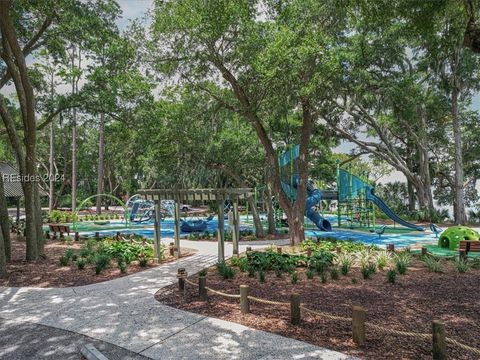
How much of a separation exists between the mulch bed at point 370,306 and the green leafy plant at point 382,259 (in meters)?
0.54

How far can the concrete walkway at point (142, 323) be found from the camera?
5055 mm

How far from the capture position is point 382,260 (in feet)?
34.7

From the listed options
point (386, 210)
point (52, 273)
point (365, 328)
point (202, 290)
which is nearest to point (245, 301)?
point (202, 290)

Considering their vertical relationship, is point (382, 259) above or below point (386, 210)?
below

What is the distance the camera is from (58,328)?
607cm

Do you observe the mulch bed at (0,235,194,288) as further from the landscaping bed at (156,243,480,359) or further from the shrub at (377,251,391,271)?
the shrub at (377,251,391,271)

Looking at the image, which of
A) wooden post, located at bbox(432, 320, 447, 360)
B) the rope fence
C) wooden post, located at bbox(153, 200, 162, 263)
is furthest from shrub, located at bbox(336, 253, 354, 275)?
wooden post, located at bbox(153, 200, 162, 263)

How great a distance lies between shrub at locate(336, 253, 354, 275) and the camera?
9492 mm

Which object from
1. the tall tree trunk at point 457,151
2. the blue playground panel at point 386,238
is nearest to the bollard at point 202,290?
the blue playground panel at point 386,238

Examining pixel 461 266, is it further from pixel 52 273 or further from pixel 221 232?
pixel 52 273

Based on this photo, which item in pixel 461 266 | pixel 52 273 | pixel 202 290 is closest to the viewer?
pixel 202 290

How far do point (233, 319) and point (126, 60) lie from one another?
10.8 metres

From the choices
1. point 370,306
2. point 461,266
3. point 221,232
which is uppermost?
point 221,232

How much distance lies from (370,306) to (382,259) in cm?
397
